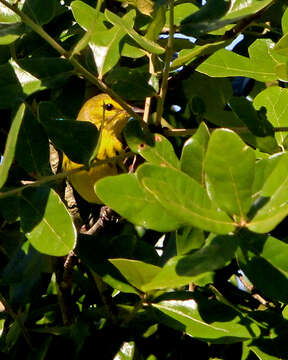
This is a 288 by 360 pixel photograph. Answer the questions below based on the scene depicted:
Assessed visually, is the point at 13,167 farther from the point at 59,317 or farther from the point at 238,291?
the point at 238,291

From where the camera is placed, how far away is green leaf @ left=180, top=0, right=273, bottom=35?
128 centimetres

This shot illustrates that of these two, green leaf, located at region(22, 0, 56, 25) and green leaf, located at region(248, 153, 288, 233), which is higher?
green leaf, located at region(22, 0, 56, 25)

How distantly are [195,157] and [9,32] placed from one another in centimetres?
53

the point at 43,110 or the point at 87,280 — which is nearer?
the point at 43,110

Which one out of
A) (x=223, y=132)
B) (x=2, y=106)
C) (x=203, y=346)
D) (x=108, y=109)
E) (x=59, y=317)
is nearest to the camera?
(x=223, y=132)

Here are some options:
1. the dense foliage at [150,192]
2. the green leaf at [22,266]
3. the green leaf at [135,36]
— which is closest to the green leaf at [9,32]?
the dense foliage at [150,192]

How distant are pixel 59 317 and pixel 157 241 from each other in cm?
46

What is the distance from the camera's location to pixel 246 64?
1.67 m

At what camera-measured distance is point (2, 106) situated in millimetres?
1523

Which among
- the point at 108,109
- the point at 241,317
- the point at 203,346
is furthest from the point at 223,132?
the point at 108,109

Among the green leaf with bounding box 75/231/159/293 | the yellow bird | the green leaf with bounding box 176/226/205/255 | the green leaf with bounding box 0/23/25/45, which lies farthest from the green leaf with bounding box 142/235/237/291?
the yellow bird

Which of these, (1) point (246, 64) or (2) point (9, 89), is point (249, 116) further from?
(2) point (9, 89)

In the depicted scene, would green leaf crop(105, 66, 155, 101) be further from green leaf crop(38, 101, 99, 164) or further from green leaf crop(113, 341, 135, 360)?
green leaf crop(113, 341, 135, 360)

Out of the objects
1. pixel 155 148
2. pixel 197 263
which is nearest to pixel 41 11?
pixel 155 148
